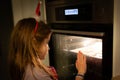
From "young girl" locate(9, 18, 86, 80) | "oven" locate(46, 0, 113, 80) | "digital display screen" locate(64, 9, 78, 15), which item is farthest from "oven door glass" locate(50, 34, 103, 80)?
"young girl" locate(9, 18, 86, 80)

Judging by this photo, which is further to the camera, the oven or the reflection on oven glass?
the reflection on oven glass

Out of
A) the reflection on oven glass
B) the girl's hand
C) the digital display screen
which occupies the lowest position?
the girl's hand

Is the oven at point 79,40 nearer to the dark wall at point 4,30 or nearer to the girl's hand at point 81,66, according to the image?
the girl's hand at point 81,66

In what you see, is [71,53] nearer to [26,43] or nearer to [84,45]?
[84,45]

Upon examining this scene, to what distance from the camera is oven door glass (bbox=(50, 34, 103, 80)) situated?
1210 mm

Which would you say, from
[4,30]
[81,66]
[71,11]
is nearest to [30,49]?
[81,66]

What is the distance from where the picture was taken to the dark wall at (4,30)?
153cm

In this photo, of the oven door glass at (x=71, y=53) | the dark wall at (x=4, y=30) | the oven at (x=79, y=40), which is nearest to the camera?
the oven at (x=79, y=40)

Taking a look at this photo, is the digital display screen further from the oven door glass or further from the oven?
the oven door glass

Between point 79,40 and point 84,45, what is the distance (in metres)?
0.05

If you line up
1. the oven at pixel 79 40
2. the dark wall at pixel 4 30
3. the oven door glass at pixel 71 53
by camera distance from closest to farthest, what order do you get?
the oven at pixel 79 40 < the oven door glass at pixel 71 53 < the dark wall at pixel 4 30

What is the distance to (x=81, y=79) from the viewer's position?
1058 millimetres

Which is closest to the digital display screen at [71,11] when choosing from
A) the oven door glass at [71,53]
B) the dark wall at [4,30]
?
the oven door glass at [71,53]

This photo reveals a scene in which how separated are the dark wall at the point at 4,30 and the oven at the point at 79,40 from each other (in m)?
0.33
